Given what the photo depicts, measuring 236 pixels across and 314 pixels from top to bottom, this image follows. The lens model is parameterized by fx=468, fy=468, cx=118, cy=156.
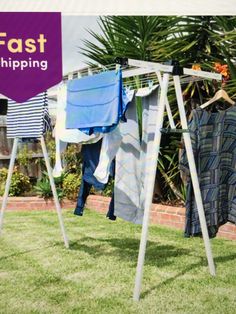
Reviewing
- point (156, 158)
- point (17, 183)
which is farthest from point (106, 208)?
point (156, 158)

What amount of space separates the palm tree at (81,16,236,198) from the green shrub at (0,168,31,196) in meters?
2.66

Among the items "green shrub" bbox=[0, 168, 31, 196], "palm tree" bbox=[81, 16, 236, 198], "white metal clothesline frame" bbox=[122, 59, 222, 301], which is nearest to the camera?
"white metal clothesline frame" bbox=[122, 59, 222, 301]

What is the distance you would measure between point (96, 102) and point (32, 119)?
2.88 feet

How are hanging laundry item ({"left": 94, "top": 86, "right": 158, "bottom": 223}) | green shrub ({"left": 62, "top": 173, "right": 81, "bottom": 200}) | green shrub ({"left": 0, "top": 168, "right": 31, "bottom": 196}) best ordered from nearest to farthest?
hanging laundry item ({"left": 94, "top": 86, "right": 158, "bottom": 223}) < green shrub ({"left": 62, "top": 173, "right": 81, "bottom": 200}) < green shrub ({"left": 0, "top": 168, "right": 31, "bottom": 196})

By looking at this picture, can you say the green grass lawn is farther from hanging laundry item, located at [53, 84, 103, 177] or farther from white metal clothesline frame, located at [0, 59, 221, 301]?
hanging laundry item, located at [53, 84, 103, 177]

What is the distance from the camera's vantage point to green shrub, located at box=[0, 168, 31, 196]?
8.36 meters

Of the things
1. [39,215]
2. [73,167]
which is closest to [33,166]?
[73,167]

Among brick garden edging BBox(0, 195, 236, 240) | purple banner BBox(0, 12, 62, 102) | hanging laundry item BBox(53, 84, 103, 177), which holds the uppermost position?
purple banner BBox(0, 12, 62, 102)

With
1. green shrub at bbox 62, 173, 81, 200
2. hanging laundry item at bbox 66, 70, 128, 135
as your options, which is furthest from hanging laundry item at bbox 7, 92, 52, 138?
green shrub at bbox 62, 173, 81, 200

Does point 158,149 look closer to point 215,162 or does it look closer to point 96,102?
point 215,162

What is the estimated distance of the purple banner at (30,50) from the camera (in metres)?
1.42

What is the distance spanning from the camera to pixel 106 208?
736 centimetres

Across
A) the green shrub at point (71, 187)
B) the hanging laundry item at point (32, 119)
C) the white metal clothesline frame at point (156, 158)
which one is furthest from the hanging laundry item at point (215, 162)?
the green shrub at point (71, 187)

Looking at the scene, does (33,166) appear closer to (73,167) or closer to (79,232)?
(73,167)
